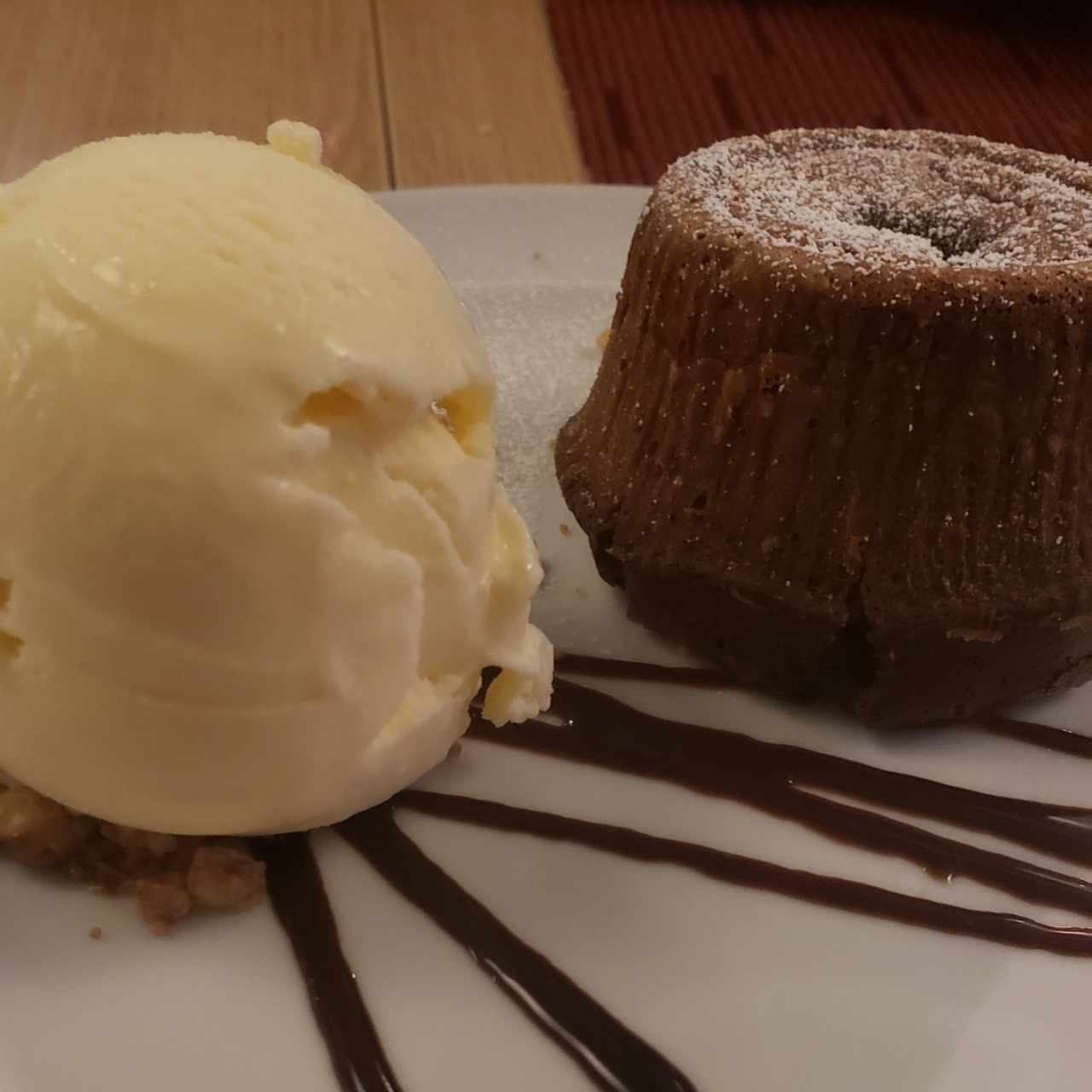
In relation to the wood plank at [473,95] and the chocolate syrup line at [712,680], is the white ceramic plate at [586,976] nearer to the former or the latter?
the chocolate syrup line at [712,680]

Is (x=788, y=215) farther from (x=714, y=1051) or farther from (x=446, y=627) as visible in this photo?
(x=714, y=1051)

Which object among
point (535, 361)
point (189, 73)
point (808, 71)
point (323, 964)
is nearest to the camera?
point (323, 964)

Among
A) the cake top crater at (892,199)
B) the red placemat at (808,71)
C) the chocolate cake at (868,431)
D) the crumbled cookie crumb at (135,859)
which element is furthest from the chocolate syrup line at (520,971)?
the red placemat at (808,71)

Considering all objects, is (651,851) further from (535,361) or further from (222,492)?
(535,361)

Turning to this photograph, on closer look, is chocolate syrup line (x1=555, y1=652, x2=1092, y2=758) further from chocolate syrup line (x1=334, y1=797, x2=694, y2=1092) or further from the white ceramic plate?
chocolate syrup line (x1=334, y1=797, x2=694, y2=1092)

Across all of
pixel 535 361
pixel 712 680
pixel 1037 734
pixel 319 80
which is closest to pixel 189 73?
pixel 319 80

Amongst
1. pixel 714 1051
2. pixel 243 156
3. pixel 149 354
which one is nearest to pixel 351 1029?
pixel 714 1051
